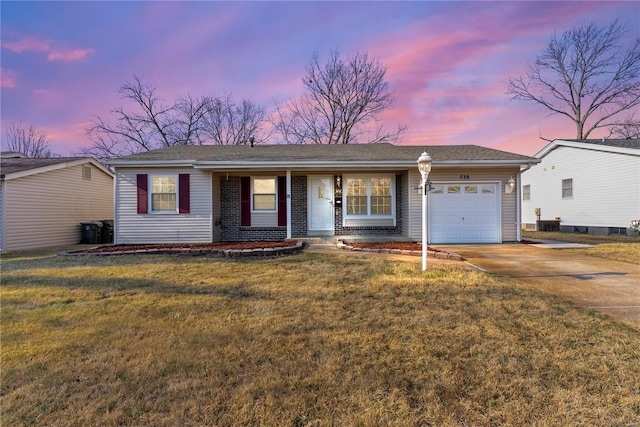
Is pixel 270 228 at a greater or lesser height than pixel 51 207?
lesser

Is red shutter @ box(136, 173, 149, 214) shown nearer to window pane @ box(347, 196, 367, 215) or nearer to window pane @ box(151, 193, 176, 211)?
window pane @ box(151, 193, 176, 211)

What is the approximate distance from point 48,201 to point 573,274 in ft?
57.0

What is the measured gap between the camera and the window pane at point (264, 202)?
39.5 ft

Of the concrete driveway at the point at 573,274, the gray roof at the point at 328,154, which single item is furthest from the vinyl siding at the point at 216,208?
the concrete driveway at the point at 573,274

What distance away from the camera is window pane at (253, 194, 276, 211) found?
12.0m

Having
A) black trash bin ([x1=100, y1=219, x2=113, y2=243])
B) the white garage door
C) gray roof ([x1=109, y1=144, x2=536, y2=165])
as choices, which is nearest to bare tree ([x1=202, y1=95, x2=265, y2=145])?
gray roof ([x1=109, y1=144, x2=536, y2=165])

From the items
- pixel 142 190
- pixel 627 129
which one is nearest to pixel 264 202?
pixel 142 190

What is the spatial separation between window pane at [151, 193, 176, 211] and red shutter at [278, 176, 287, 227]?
3.75 meters

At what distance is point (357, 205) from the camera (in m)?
11.9

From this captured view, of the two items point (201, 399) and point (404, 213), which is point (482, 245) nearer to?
point (404, 213)

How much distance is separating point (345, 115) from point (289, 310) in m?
24.6

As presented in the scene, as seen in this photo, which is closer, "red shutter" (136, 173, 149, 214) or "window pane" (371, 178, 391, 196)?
"red shutter" (136, 173, 149, 214)

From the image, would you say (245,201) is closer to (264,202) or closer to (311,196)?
(264,202)

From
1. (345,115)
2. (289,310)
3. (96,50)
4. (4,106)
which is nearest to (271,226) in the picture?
(289,310)
